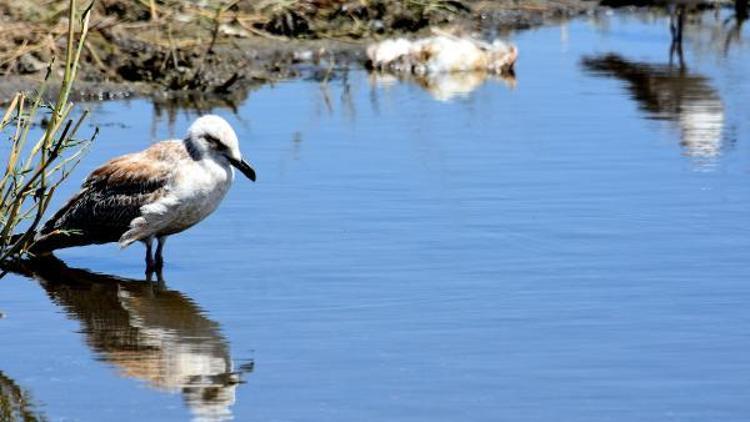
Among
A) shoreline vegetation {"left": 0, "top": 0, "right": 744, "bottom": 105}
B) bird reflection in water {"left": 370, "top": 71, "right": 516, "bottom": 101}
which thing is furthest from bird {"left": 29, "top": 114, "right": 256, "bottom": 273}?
bird reflection in water {"left": 370, "top": 71, "right": 516, "bottom": 101}

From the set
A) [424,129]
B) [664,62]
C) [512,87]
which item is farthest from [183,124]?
[664,62]

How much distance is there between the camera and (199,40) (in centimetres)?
1720

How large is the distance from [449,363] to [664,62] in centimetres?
1245

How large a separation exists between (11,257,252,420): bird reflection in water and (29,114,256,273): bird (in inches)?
9.8

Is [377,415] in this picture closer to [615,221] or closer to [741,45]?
[615,221]

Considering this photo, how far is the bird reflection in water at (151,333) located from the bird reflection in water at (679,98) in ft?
16.8

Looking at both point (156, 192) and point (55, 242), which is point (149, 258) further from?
point (55, 242)

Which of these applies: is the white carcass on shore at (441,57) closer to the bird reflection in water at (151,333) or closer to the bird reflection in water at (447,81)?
the bird reflection in water at (447,81)

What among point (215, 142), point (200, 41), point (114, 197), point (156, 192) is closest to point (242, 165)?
point (215, 142)

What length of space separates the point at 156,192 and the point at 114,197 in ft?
1.29

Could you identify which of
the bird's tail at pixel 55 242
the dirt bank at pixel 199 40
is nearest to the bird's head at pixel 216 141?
the bird's tail at pixel 55 242

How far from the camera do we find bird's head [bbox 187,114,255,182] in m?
9.86

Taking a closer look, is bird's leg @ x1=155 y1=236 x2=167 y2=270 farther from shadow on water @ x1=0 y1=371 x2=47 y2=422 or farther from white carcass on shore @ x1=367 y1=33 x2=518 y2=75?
white carcass on shore @ x1=367 y1=33 x2=518 y2=75

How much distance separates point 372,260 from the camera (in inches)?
398
